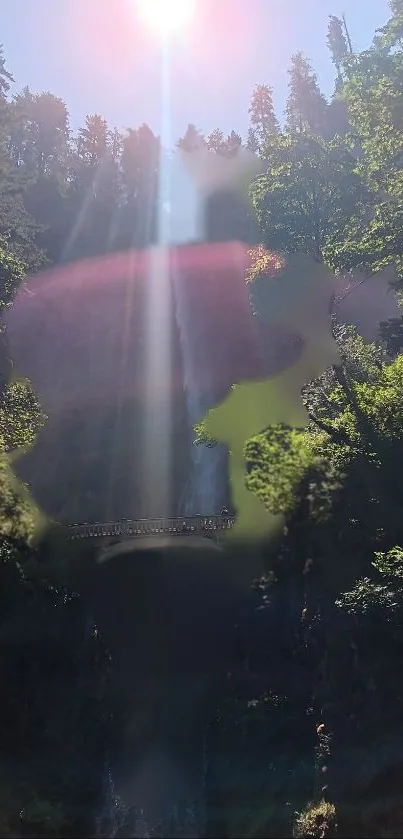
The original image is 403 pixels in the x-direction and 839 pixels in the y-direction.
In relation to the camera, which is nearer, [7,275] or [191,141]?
[7,275]

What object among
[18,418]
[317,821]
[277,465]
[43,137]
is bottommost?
[317,821]

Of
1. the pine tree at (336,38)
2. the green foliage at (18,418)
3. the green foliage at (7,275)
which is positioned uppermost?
the pine tree at (336,38)

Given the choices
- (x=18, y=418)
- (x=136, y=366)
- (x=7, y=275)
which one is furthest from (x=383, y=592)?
(x=136, y=366)

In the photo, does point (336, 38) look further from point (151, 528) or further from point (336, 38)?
point (151, 528)

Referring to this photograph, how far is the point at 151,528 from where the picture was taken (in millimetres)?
19531

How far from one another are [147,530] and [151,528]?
0.98 metres

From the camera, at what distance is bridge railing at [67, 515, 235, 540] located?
41.2 feet

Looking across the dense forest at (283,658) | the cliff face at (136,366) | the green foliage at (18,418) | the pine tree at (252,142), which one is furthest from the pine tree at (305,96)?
the green foliage at (18,418)

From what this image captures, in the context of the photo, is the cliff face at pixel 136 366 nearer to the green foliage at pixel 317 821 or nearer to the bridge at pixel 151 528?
the bridge at pixel 151 528

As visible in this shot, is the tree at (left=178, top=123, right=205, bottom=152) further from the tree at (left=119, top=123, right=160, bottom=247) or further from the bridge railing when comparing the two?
the bridge railing

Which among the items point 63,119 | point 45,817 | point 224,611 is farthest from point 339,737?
point 63,119

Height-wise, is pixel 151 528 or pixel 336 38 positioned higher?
pixel 336 38

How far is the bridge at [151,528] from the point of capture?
12375mm

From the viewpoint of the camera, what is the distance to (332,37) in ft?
189
